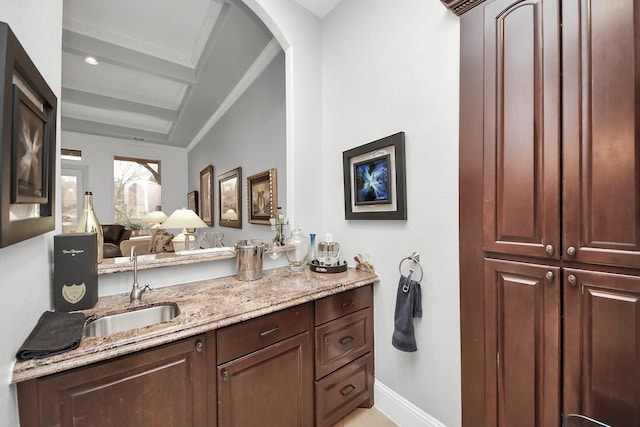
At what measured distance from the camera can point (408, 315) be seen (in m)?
1.45

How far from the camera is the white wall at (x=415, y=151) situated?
4.39 ft

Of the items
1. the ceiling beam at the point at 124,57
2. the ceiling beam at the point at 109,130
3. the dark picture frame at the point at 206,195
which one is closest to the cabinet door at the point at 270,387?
the dark picture frame at the point at 206,195

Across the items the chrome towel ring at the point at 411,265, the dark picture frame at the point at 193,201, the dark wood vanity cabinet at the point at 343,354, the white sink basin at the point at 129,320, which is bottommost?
the dark wood vanity cabinet at the point at 343,354

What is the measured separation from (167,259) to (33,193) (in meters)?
0.73

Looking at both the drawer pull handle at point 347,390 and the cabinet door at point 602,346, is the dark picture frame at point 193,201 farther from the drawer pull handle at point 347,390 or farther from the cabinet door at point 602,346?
the cabinet door at point 602,346

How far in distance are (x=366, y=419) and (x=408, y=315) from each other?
82cm

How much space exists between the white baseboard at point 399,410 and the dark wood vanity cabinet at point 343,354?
63mm

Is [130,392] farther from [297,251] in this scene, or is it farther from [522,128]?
[522,128]

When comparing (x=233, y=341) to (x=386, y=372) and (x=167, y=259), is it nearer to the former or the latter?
(x=167, y=259)

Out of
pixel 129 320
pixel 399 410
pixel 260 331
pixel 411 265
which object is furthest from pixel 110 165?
pixel 399 410

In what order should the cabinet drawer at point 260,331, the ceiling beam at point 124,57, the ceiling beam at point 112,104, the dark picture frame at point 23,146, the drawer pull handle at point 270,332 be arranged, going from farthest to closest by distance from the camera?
the ceiling beam at point 112,104 → the ceiling beam at point 124,57 → the drawer pull handle at point 270,332 → the cabinet drawer at point 260,331 → the dark picture frame at point 23,146

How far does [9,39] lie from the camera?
0.60 m

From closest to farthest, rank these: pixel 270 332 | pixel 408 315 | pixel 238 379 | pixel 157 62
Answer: pixel 238 379, pixel 270 332, pixel 408 315, pixel 157 62

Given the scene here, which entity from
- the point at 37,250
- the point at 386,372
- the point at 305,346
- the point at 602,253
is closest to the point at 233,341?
the point at 305,346
